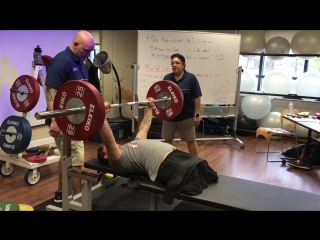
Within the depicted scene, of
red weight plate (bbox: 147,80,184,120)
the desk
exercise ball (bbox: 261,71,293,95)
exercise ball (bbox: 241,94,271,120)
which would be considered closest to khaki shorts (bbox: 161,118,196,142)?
red weight plate (bbox: 147,80,184,120)

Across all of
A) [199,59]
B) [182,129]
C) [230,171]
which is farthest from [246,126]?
[182,129]

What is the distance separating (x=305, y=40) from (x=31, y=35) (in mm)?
3804

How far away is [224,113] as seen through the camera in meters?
4.59

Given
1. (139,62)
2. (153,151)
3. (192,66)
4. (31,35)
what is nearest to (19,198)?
(153,151)

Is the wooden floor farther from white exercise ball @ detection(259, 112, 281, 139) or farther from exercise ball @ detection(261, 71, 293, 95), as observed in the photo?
exercise ball @ detection(261, 71, 293, 95)

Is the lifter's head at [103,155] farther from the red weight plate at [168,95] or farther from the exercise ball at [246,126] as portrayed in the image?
the exercise ball at [246,126]

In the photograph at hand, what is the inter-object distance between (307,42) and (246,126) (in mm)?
1615

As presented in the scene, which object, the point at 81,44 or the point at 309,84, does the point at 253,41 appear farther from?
the point at 81,44

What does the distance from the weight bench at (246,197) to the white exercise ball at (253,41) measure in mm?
3407

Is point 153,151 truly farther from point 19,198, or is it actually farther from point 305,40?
point 305,40

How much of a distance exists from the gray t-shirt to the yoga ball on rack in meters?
3.42

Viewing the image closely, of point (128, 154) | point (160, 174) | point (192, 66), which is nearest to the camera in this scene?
point (160, 174)

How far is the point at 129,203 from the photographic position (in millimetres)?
2496

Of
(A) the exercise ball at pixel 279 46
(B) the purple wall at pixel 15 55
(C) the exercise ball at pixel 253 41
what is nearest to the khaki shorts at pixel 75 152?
(B) the purple wall at pixel 15 55
